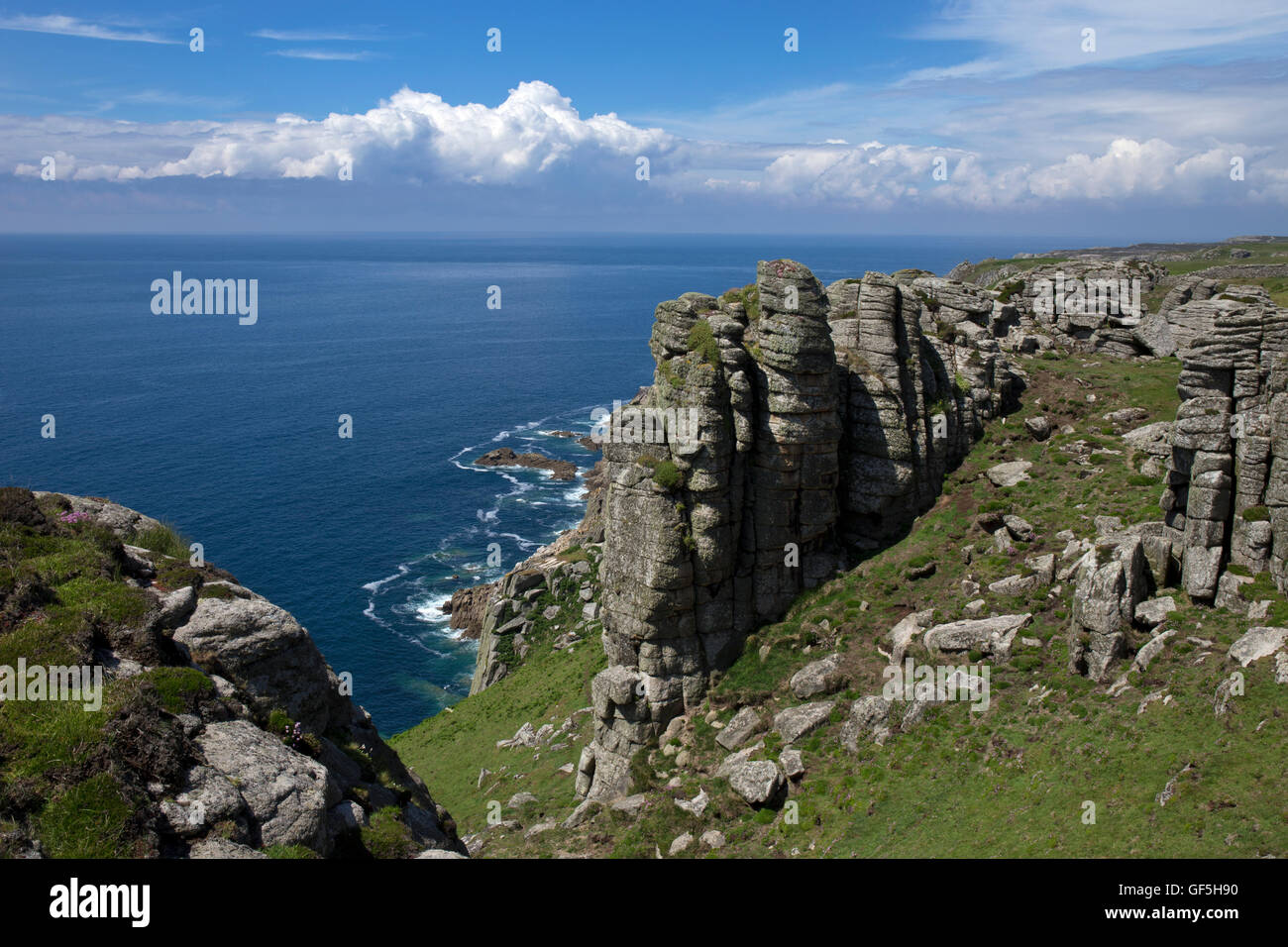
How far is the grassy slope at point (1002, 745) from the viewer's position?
28.8 m

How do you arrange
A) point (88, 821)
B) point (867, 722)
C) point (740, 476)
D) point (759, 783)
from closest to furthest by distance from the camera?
point (88, 821) < point (759, 783) < point (867, 722) < point (740, 476)

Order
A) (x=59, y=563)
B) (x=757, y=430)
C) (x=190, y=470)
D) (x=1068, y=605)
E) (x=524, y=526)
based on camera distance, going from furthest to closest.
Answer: (x=190, y=470), (x=524, y=526), (x=757, y=430), (x=1068, y=605), (x=59, y=563)

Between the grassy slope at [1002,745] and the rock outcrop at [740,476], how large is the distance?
2.39 m

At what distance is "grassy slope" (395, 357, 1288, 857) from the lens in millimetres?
28781

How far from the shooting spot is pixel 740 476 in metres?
50.8

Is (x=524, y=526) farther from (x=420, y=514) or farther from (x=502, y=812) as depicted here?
(x=502, y=812)

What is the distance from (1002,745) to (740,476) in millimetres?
21222

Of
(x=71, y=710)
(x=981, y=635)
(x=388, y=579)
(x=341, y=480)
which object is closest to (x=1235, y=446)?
(x=981, y=635)

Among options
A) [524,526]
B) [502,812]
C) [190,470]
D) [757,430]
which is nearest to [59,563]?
[502,812]

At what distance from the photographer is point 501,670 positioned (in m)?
75.1

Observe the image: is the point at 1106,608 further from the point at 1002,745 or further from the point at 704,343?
the point at 704,343

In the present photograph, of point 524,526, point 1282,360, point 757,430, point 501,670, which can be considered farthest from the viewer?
point 524,526

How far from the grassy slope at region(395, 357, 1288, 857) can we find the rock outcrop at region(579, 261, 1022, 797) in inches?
94.0
